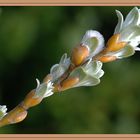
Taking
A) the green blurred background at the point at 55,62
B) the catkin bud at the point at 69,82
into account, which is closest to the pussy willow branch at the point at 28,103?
the catkin bud at the point at 69,82

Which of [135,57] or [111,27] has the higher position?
[111,27]

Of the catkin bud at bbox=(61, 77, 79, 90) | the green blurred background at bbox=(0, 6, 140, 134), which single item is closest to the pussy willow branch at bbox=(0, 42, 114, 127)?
the catkin bud at bbox=(61, 77, 79, 90)

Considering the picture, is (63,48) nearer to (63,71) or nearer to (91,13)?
(91,13)

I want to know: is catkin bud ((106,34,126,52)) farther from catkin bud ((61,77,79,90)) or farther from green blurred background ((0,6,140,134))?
green blurred background ((0,6,140,134))

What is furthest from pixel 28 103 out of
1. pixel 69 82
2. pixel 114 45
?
pixel 114 45

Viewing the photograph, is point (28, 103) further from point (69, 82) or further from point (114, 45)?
point (114, 45)

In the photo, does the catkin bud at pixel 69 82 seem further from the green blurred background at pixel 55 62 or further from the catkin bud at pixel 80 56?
the green blurred background at pixel 55 62
